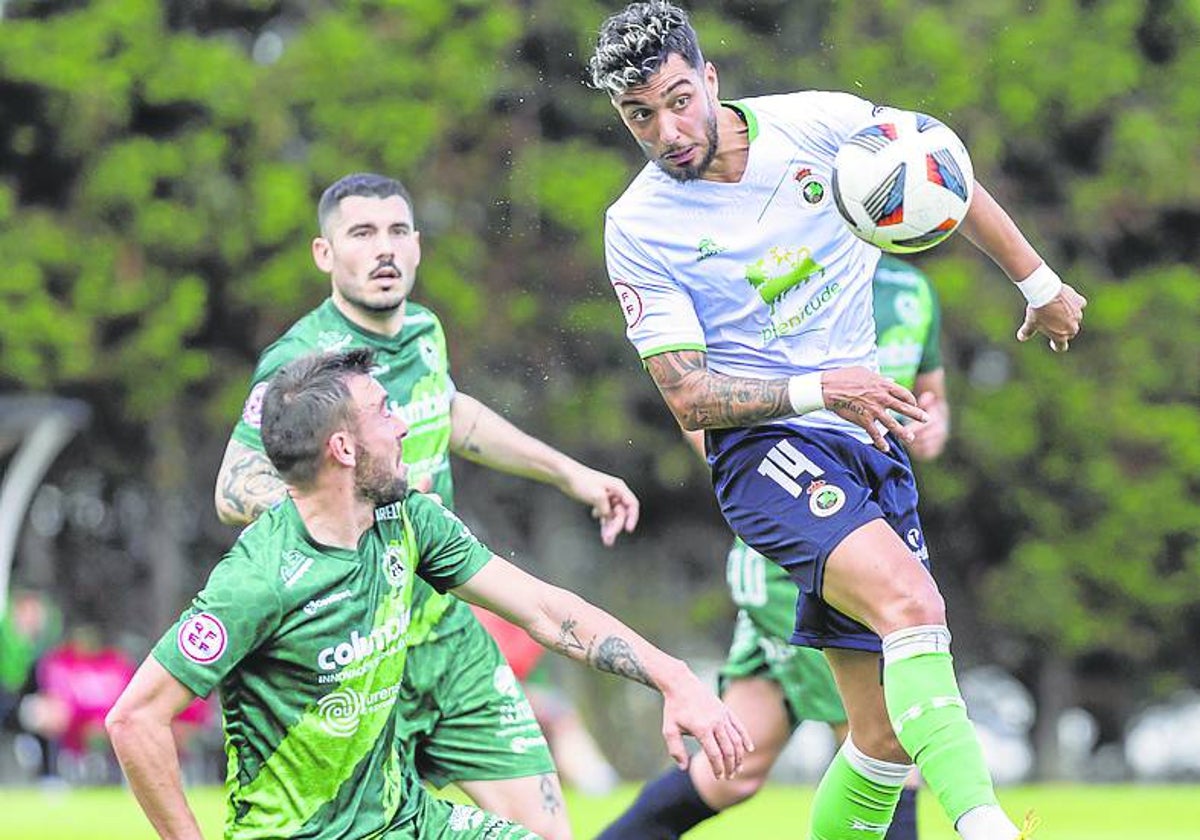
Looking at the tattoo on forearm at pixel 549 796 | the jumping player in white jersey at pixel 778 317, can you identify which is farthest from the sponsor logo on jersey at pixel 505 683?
the jumping player in white jersey at pixel 778 317

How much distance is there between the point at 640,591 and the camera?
75.2 ft

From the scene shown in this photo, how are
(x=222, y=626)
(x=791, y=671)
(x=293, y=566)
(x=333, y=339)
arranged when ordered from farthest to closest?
(x=791, y=671) → (x=333, y=339) → (x=293, y=566) → (x=222, y=626)

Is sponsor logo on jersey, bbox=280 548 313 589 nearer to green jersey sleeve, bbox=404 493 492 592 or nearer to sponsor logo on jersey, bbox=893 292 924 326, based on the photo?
green jersey sleeve, bbox=404 493 492 592

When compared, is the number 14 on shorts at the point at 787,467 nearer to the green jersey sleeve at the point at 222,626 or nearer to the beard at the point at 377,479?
the beard at the point at 377,479

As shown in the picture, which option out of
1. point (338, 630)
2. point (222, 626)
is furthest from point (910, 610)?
point (222, 626)

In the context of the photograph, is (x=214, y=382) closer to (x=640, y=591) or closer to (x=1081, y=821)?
(x=640, y=591)

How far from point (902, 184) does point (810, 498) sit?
0.84 m

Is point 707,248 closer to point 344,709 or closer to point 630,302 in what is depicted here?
point 630,302

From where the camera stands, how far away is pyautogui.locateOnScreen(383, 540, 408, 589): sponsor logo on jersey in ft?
17.0

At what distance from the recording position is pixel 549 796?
Answer: 6.16m

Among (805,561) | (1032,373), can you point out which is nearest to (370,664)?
(805,561)

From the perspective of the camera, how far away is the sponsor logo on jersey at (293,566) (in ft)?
16.1

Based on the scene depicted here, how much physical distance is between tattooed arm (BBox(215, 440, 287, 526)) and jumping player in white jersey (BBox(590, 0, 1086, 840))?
1099 mm

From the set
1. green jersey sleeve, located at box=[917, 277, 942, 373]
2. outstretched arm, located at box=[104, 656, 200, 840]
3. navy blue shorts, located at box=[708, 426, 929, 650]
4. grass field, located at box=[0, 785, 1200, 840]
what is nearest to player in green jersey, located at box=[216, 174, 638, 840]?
navy blue shorts, located at box=[708, 426, 929, 650]
